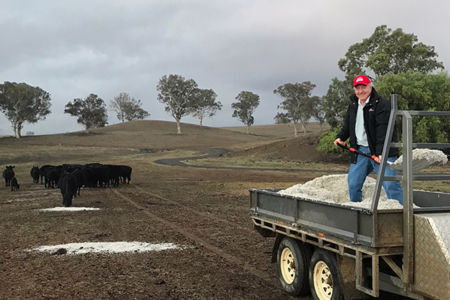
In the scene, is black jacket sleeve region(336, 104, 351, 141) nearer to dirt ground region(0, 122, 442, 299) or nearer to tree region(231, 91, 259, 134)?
dirt ground region(0, 122, 442, 299)

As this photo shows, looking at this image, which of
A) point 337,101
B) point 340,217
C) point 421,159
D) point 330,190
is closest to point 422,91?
point 337,101

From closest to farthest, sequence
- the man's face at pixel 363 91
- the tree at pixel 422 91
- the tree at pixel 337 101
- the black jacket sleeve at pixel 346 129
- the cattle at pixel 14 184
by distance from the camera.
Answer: the man's face at pixel 363 91 → the black jacket sleeve at pixel 346 129 → the cattle at pixel 14 184 → the tree at pixel 422 91 → the tree at pixel 337 101

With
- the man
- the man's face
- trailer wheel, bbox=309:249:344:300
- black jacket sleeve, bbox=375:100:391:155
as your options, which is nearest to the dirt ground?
trailer wheel, bbox=309:249:344:300

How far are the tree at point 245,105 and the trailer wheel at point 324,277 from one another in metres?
118

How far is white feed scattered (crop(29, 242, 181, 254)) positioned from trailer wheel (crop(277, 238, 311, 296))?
3433mm

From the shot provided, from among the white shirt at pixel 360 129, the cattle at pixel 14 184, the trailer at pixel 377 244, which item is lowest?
the cattle at pixel 14 184

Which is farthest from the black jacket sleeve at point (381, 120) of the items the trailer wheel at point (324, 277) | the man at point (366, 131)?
the trailer wheel at point (324, 277)

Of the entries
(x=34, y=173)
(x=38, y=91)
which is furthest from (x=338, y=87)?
(x=38, y=91)

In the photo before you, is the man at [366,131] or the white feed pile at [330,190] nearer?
the man at [366,131]

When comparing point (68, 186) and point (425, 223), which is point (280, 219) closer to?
point (425, 223)

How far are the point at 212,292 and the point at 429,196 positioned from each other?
11.4 ft

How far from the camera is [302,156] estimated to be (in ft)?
171

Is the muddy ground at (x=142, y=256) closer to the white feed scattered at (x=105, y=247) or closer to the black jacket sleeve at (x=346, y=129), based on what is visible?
the white feed scattered at (x=105, y=247)

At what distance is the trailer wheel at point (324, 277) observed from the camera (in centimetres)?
465
